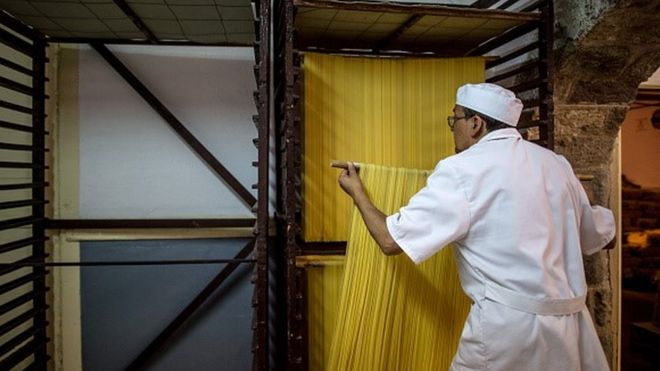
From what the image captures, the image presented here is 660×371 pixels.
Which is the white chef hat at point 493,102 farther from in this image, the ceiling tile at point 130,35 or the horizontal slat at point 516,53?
the ceiling tile at point 130,35

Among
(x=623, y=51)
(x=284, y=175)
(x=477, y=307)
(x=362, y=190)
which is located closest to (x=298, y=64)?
(x=284, y=175)

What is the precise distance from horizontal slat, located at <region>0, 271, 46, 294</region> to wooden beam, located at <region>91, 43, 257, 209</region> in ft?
4.07

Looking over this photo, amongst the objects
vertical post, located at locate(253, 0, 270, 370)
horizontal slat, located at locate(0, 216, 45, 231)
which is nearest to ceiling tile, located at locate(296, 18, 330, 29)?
vertical post, located at locate(253, 0, 270, 370)

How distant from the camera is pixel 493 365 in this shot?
163cm

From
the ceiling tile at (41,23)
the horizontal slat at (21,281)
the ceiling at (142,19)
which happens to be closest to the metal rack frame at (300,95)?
the ceiling at (142,19)

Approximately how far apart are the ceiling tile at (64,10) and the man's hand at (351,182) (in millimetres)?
1674

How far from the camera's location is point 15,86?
2.40 metres

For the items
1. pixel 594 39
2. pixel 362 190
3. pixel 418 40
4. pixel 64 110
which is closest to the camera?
pixel 362 190

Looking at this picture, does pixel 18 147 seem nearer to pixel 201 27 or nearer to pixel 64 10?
pixel 64 10

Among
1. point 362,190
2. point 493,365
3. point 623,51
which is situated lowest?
point 493,365

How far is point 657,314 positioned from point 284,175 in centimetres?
485

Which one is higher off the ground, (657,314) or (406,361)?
(406,361)

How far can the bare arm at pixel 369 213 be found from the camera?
1.69 m

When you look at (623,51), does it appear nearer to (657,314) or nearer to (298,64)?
(298,64)
